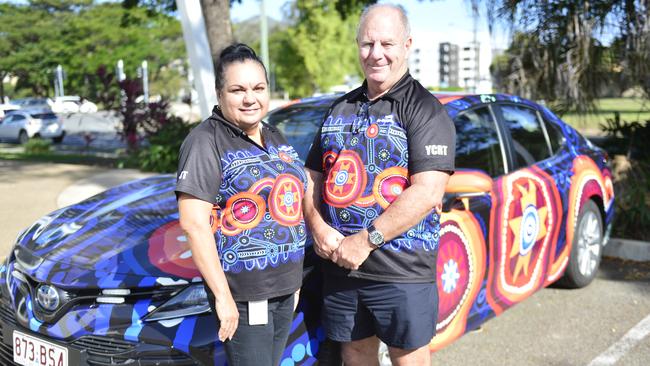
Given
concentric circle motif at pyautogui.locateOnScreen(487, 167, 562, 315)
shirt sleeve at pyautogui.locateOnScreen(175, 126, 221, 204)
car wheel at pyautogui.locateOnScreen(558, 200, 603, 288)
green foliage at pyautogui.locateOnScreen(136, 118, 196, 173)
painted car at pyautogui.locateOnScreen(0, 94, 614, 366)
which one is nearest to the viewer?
shirt sleeve at pyautogui.locateOnScreen(175, 126, 221, 204)

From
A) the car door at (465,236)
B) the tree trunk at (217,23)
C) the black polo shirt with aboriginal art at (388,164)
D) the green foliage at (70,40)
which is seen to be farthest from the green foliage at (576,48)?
the green foliage at (70,40)

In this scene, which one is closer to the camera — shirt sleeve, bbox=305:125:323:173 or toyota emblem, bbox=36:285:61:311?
shirt sleeve, bbox=305:125:323:173

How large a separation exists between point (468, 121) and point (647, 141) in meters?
4.96

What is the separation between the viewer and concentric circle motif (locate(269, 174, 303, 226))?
7.23 ft

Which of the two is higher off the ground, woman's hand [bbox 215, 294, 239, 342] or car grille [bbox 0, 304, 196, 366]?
woman's hand [bbox 215, 294, 239, 342]

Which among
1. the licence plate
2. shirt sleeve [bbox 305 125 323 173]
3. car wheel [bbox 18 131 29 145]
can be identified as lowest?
car wheel [bbox 18 131 29 145]

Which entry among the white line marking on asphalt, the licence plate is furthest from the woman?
the white line marking on asphalt

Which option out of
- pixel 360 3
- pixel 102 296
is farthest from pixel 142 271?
pixel 360 3

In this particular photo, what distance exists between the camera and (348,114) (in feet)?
8.52

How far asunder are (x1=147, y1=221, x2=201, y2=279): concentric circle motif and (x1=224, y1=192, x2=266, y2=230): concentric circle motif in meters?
0.59

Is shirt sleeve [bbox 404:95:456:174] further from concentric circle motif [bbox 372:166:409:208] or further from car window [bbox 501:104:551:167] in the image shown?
car window [bbox 501:104:551:167]

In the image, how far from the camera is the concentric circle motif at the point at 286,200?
2205 mm

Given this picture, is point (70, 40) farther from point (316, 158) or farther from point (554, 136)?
point (316, 158)

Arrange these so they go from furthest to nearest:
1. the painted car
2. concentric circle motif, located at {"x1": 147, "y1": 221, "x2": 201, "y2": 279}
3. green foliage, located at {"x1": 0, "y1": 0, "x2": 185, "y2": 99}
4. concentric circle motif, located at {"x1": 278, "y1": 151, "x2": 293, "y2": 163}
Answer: green foliage, located at {"x1": 0, "y1": 0, "x2": 185, "y2": 99} → concentric circle motif, located at {"x1": 147, "y1": 221, "x2": 201, "y2": 279} → the painted car → concentric circle motif, located at {"x1": 278, "y1": 151, "x2": 293, "y2": 163}
